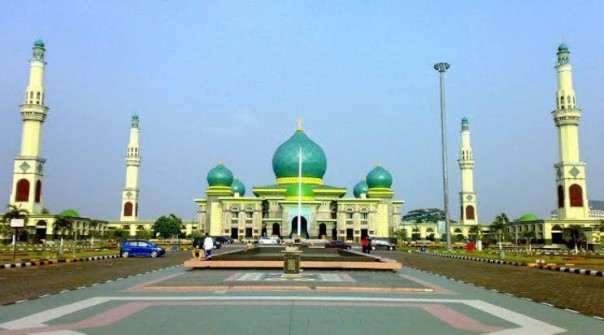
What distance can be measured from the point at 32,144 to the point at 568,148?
73021 mm

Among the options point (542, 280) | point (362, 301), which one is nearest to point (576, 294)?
point (542, 280)

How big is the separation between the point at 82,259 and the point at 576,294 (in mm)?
26345

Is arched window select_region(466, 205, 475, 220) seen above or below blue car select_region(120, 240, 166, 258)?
above

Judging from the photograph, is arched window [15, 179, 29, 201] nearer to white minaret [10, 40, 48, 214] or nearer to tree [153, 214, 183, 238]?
white minaret [10, 40, 48, 214]

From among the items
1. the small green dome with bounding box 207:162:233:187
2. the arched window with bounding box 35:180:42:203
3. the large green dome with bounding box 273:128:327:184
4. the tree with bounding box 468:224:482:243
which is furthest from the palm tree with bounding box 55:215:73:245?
the tree with bounding box 468:224:482:243

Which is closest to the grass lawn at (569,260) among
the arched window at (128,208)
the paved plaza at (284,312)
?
the paved plaza at (284,312)

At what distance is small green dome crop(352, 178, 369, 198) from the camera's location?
296 feet

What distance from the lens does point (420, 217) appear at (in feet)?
475

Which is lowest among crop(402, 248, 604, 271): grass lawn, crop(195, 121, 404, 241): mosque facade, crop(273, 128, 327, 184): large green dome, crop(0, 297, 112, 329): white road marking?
crop(0, 297, 112, 329): white road marking

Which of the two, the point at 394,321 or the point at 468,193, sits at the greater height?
the point at 468,193

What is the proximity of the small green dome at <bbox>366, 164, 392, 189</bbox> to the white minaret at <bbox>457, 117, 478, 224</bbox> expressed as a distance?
15.2m

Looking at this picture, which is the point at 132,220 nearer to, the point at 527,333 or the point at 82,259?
the point at 82,259

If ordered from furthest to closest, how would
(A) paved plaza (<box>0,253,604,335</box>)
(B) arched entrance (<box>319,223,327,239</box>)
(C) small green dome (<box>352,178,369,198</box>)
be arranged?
(C) small green dome (<box>352,178,369,198</box>)
(B) arched entrance (<box>319,223,327,239</box>)
(A) paved plaza (<box>0,253,604,335</box>)

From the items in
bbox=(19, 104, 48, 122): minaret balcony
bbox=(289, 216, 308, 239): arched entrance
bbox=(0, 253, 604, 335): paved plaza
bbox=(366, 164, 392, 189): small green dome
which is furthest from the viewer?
bbox=(366, 164, 392, 189): small green dome
